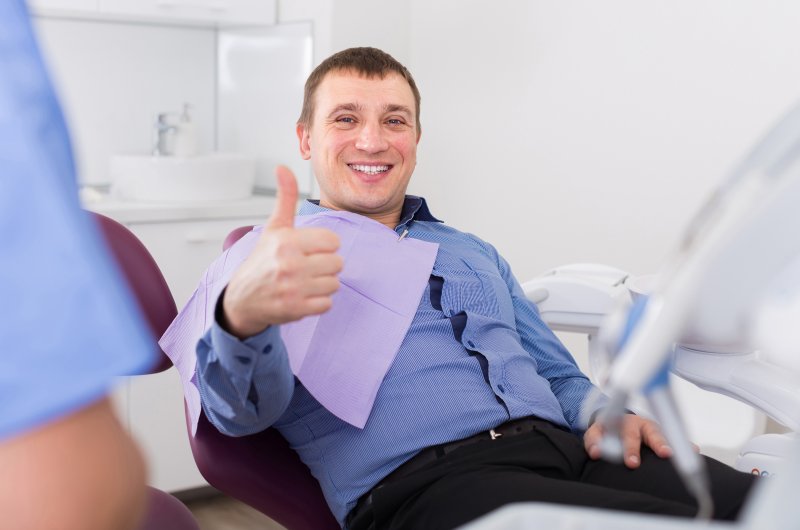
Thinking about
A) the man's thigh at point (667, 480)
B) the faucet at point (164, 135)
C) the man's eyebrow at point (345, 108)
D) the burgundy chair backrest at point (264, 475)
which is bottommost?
the burgundy chair backrest at point (264, 475)

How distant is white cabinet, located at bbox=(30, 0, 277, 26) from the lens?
284 centimetres

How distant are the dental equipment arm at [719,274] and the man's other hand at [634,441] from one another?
0.85 metres

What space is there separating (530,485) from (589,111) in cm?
Answer: 161

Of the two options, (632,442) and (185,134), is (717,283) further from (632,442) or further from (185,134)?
(185,134)

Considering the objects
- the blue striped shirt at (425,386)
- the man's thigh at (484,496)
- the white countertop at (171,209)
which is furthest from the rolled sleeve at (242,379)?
the white countertop at (171,209)

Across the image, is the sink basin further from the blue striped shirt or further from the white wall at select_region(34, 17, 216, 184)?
the blue striped shirt

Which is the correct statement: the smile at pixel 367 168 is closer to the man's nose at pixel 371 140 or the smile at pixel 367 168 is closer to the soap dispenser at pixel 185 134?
the man's nose at pixel 371 140

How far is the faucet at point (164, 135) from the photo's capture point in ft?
10.1

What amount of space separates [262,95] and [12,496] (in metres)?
2.76

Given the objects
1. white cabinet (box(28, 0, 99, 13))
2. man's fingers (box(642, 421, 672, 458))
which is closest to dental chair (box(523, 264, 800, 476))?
man's fingers (box(642, 421, 672, 458))

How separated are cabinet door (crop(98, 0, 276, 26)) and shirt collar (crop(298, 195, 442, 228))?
4.17ft

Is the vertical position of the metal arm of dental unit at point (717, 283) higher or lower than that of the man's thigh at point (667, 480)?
higher

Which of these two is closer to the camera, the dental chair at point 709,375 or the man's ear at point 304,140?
the dental chair at point 709,375

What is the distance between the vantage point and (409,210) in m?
1.96
